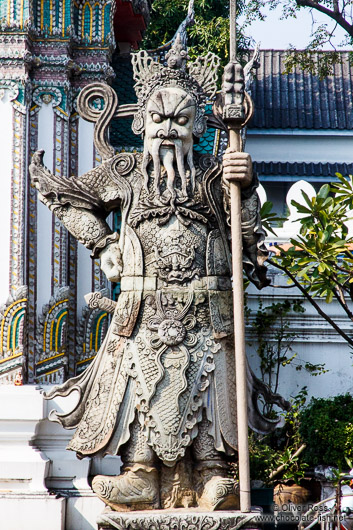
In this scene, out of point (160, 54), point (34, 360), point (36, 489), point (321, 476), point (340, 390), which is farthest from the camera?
point (340, 390)

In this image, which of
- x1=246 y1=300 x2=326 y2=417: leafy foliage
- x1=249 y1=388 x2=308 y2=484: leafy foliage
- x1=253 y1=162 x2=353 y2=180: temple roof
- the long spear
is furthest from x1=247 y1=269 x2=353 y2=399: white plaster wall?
x1=253 y1=162 x2=353 y2=180: temple roof

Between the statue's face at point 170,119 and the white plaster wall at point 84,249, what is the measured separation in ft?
7.65

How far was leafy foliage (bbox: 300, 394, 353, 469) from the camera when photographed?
27.1 ft

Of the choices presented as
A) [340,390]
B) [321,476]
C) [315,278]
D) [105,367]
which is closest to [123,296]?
[105,367]

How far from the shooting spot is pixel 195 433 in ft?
19.1

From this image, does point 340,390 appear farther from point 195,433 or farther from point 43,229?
point 195,433

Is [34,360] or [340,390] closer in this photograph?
[34,360]

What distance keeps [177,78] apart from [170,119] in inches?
12.2

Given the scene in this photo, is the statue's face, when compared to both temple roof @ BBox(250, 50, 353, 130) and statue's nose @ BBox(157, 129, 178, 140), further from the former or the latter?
temple roof @ BBox(250, 50, 353, 130)

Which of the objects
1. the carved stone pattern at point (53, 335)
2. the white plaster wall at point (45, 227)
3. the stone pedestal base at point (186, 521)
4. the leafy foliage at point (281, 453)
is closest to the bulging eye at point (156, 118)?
the white plaster wall at point (45, 227)

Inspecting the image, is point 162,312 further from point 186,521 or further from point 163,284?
point 186,521

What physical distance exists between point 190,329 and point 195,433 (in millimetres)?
657

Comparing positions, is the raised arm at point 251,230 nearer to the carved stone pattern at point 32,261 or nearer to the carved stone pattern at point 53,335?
the carved stone pattern at point 53,335

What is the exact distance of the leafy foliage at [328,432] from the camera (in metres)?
8.26
